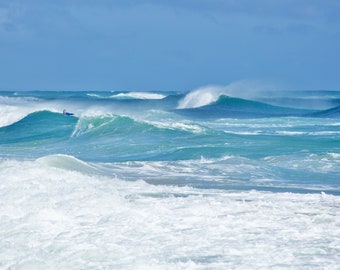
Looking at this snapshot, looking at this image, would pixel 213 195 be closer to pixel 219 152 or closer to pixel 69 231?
pixel 69 231

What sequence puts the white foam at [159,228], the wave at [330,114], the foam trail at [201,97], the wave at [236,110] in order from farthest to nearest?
1. the foam trail at [201,97]
2. the wave at [236,110]
3. the wave at [330,114]
4. the white foam at [159,228]

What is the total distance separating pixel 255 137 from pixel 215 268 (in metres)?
16.4

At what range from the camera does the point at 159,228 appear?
7.12m

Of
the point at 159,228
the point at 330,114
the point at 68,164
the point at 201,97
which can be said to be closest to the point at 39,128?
the point at 68,164

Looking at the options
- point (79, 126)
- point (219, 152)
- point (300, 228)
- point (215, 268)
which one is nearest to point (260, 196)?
point (300, 228)

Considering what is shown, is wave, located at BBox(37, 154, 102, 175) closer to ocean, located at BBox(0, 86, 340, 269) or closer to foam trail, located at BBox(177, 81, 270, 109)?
ocean, located at BBox(0, 86, 340, 269)

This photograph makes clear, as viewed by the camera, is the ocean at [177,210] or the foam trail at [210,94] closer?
the ocean at [177,210]

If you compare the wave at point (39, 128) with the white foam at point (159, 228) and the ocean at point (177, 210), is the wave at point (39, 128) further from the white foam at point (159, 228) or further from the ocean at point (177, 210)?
the white foam at point (159, 228)

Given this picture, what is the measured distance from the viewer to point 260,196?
9.32 metres

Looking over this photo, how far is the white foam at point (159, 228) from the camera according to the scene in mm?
6023

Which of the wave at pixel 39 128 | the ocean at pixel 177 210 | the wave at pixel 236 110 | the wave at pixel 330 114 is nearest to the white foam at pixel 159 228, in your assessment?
the ocean at pixel 177 210

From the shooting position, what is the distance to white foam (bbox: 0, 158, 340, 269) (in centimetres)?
602

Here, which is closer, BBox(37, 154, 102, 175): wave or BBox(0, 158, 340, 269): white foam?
BBox(0, 158, 340, 269): white foam

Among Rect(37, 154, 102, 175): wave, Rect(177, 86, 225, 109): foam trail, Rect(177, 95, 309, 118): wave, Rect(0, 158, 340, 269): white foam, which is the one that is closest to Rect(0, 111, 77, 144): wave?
Rect(177, 95, 309, 118): wave
